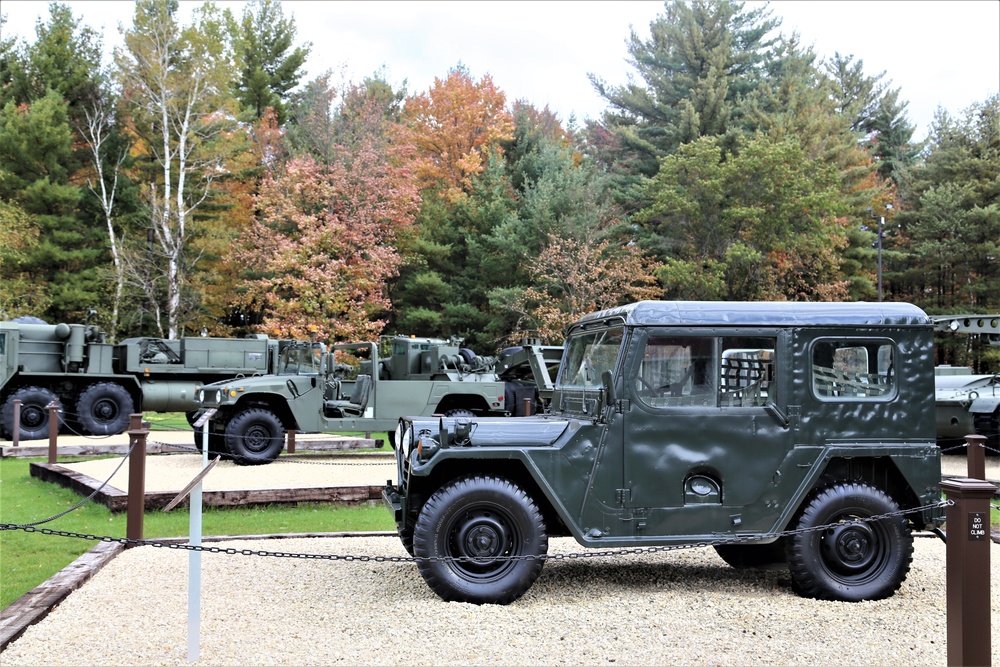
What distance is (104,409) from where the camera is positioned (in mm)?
19219

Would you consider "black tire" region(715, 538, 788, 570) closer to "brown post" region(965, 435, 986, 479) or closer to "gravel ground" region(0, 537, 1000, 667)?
"gravel ground" region(0, 537, 1000, 667)

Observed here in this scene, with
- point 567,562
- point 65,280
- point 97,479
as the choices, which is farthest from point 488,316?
point 567,562

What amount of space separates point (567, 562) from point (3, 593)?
4.11 m

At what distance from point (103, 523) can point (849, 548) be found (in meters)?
6.93

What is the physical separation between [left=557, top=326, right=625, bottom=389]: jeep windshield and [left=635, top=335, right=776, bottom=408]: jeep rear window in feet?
0.86

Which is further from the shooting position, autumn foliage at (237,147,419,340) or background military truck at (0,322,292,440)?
autumn foliage at (237,147,419,340)

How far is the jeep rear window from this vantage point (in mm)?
6277

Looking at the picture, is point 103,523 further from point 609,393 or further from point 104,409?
point 104,409

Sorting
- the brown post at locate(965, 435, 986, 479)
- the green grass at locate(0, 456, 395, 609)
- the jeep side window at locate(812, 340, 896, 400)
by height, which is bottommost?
the green grass at locate(0, 456, 395, 609)

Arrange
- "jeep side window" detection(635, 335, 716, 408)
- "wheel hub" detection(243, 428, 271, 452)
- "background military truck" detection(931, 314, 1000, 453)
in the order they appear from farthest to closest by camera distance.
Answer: "background military truck" detection(931, 314, 1000, 453), "wheel hub" detection(243, 428, 271, 452), "jeep side window" detection(635, 335, 716, 408)

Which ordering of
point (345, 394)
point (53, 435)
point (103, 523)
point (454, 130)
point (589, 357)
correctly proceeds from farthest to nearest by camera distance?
point (454, 130), point (345, 394), point (53, 435), point (103, 523), point (589, 357)

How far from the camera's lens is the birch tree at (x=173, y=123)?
1168 inches

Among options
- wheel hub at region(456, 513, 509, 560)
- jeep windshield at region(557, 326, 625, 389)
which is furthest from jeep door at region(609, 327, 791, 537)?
wheel hub at region(456, 513, 509, 560)

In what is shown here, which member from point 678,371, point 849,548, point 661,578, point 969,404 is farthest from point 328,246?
point 849,548
